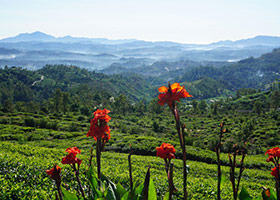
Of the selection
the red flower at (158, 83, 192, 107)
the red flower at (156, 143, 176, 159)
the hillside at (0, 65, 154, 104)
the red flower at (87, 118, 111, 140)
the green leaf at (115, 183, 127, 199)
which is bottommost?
the hillside at (0, 65, 154, 104)

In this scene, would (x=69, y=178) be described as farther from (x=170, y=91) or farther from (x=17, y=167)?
(x=170, y=91)

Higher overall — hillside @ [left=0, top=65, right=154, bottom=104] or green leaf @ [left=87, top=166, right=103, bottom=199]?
green leaf @ [left=87, top=166, right=103, bottom=199]

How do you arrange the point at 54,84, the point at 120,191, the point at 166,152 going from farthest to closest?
the point at 54,84, the point at 120,191, the point at 166,152

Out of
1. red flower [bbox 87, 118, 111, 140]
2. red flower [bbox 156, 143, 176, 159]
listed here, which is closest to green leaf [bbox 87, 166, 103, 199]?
red flower [bbox 87, 118, 111, 140]

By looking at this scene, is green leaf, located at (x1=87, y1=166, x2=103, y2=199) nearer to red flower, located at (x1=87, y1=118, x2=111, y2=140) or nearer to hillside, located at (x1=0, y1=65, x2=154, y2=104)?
red flower, located at (x1=87, y1=118, x2=111, y2=140)

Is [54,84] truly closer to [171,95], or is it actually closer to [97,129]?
[97,129]

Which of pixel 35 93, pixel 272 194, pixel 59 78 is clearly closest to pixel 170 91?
pixel 272 194

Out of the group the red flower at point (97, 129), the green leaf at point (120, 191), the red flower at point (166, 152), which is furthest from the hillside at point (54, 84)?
the red flower at point (166, 152)

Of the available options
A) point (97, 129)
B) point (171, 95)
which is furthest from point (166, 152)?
point (97, 129)

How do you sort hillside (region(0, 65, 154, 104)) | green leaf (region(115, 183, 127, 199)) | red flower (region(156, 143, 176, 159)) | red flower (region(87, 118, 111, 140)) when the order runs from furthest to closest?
hillside (region(0, 65, 154, 104))
green leaf (region(115, 183, 127, 199))
red flower (region(87, 118, 111, 140))
red flower (region(156, 143, 176, 159))

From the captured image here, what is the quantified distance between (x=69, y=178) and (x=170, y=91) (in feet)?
19.1

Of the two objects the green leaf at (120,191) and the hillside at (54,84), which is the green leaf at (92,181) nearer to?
the green leaf at (120,191)

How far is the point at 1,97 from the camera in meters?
97.6

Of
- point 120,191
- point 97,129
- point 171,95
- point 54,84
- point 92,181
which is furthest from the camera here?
point 54,84
